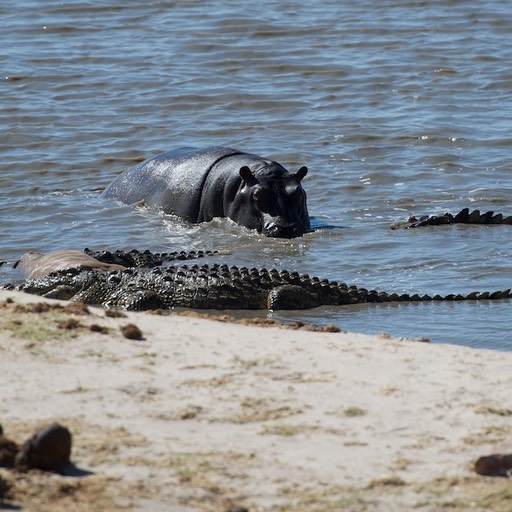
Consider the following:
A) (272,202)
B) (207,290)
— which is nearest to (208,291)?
(207,290)

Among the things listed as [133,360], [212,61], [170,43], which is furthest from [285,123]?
[133,360]

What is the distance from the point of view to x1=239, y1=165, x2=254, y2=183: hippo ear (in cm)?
1228

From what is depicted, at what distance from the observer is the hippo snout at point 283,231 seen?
11852 mm

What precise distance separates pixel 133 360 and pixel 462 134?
10298 millimetres

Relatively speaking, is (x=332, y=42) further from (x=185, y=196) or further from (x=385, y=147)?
(x=185, y=196)

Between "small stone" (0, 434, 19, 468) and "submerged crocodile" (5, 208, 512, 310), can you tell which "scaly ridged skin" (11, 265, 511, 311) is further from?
"small stone" (0, 434, 19, 468)

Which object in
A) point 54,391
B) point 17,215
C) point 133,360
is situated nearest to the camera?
point 54,391

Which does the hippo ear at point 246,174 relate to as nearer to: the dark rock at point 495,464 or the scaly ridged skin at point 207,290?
the scaly ridged skin at point 207,290

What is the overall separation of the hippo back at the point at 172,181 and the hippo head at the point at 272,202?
1.71 ft

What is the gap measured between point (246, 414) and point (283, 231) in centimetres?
670

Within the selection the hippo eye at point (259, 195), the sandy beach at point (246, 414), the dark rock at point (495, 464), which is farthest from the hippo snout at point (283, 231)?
the dark rock at point (495, 464)

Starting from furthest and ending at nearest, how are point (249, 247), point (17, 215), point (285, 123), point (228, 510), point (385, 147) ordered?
point (285, 123) < point (385, 147) < point (17, 215) < point (249, 247) < point (228, 510)

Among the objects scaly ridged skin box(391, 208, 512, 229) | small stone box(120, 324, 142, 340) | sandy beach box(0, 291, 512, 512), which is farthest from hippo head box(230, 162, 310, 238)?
small stone box(120, 324, 142, 340)

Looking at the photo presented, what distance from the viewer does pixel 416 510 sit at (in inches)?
174
